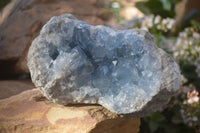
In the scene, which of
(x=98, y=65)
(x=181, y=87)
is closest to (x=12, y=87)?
(x=98, y=65)

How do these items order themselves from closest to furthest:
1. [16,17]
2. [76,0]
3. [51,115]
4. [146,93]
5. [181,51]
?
[146,93] < [51,115] < [16,17] < [76,0] < [181,51]

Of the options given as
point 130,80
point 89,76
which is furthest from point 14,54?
point 130,80

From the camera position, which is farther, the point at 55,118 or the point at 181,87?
the point at 181,87

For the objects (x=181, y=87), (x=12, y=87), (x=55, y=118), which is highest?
(x=55, y=118)

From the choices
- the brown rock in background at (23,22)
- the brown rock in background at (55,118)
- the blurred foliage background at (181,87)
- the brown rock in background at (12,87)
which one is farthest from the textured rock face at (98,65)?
the blurred foliage background at (181,87)

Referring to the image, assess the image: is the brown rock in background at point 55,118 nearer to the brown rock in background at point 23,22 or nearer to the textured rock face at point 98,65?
the textured rock face at point 98,65

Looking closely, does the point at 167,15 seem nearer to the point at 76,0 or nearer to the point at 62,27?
the point at 76,0

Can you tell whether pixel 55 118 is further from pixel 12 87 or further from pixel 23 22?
pixel 23 22
